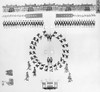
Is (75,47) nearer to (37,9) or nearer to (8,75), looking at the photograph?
(37,9)

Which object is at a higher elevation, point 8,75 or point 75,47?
point 75,47

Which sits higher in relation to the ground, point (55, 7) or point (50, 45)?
point (55, 7)

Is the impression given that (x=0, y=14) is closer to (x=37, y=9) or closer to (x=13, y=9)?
(x=13, y=9)

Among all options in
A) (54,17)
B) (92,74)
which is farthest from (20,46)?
(92,74)

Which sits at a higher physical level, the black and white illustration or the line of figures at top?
the line of figures at top

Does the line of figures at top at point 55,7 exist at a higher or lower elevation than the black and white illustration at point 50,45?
higher

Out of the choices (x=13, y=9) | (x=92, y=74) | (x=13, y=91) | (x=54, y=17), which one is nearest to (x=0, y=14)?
(x=13, y=9)

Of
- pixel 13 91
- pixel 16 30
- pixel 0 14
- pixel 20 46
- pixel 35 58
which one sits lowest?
pixel 13 91
